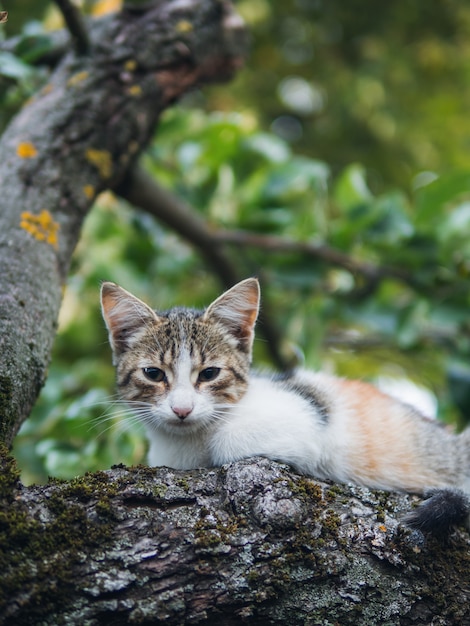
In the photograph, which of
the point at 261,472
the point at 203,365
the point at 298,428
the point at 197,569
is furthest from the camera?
the point at 203,365

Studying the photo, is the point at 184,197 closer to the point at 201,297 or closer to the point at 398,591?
the point at 201,297

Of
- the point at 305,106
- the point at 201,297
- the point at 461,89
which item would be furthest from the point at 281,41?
the point at 201,297

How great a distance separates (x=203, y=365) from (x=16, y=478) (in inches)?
46.3

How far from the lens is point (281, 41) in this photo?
293 inches

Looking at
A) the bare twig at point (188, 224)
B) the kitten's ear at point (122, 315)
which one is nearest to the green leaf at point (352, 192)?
the bare twig at point (188, 224)

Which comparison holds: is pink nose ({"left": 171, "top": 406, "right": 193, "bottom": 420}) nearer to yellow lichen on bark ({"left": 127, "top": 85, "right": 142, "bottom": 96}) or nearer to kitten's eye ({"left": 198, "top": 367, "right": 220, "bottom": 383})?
kitten's eye ({"left": 198, "top": 367, "right": 220, "bottom": 383})

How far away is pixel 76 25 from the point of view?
3.58 meters

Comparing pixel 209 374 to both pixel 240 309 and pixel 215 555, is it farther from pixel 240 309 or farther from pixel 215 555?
pixel 215 555

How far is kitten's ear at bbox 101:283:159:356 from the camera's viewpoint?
3090 mm

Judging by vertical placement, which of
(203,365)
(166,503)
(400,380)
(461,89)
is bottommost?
(400,380)

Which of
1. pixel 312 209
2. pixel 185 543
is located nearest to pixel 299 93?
pixel 312 209

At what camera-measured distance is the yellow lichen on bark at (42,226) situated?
2963mm

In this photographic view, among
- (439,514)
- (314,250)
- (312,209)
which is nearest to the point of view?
(439,514)

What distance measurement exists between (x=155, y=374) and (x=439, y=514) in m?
1.32
